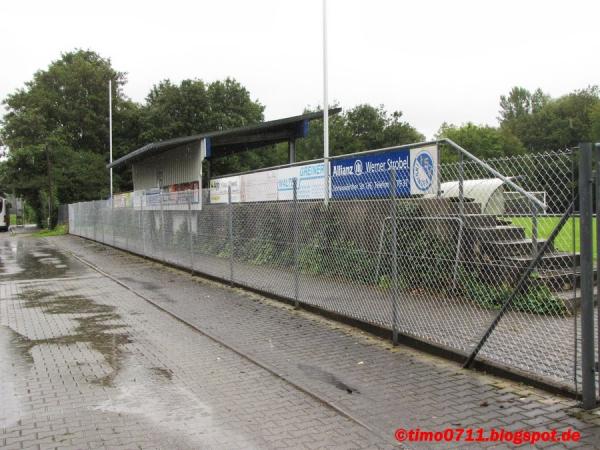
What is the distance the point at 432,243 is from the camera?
23.6 ft

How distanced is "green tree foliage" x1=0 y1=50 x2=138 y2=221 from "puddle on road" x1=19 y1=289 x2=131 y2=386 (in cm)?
3257

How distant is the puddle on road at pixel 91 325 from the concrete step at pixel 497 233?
447 cm

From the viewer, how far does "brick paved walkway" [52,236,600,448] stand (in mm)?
4160

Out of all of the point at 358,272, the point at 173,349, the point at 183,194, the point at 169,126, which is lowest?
the point at 173,349

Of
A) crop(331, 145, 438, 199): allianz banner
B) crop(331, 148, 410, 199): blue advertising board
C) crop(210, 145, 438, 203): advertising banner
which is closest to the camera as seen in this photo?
crop(331, 145, 438, 199): allianz banner

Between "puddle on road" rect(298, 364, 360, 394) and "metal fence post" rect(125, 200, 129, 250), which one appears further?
"metal fence post" rect(125, 200, 129, 250)

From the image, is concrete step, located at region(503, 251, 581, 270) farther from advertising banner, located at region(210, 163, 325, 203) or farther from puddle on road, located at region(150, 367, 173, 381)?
advertising banner, located at region(210, 163, 325, 203)

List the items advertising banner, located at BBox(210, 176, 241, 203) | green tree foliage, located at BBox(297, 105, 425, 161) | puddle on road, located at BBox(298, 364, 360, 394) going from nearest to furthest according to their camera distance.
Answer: puddle on road, located at BBox(298, 364, 360, 394) → advertising banner, located at BBox(210, 176, 241, 203) → green tree foliage, located at BBox(297, 105, 425, 161)

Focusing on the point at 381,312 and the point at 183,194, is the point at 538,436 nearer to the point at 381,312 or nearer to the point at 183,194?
the point at 381,312

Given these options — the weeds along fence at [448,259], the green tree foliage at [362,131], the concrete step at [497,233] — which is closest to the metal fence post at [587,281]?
the weeds along fence at [448,259]

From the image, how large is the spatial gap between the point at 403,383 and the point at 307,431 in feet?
4.52

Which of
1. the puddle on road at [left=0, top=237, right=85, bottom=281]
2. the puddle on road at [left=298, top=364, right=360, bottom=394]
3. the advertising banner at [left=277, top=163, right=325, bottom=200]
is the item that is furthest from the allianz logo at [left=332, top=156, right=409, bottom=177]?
the puddle on road at [left=0, top=237, right=85, bottom=281]

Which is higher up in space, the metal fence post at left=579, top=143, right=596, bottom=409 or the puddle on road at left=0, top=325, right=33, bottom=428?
the metal fence post at left=579, top=143, right=596, bottom=409

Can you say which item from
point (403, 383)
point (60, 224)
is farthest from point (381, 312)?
point (60, 224)
